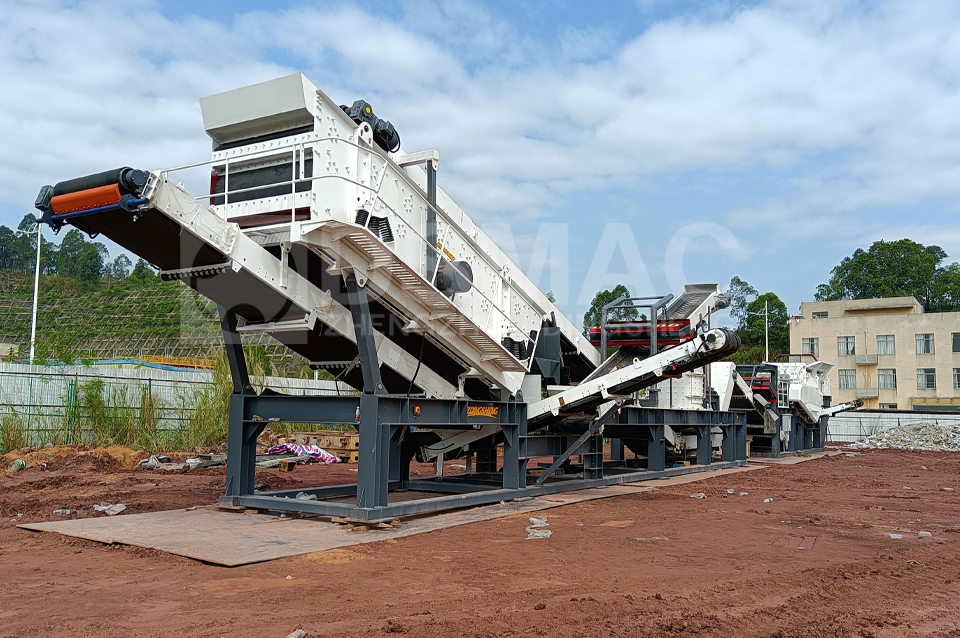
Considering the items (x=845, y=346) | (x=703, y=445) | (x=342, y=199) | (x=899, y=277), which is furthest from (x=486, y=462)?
(x=899, y=277)

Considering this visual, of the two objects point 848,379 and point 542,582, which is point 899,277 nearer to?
point 848,379

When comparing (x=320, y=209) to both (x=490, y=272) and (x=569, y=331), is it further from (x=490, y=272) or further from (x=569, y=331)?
(x=569, y=331)

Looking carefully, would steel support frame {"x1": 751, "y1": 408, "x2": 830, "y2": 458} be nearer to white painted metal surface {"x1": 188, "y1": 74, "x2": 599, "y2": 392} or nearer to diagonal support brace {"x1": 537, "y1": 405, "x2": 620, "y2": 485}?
diagonal support brace {"x1": 537, "y1": 405, "x2": 620, "y2": 485}

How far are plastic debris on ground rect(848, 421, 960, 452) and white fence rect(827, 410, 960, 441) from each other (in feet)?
2.91

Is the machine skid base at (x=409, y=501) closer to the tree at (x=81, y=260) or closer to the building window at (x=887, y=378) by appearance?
the building window at (x=887, y=378)

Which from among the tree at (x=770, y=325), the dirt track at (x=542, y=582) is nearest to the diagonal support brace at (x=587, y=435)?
the dirt track at (x=542, y=582)

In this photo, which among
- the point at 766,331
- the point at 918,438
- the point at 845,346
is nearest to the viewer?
the point at 918,438

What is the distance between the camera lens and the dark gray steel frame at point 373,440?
8.98m

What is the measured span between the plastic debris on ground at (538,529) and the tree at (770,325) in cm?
6053

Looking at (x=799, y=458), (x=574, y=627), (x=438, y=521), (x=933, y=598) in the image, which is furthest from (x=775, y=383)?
(x=574, y=627)

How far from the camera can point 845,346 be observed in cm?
5369

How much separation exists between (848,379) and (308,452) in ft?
149

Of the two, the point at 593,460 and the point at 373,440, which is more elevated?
the point at 373,440

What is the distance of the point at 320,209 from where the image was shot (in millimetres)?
8242
